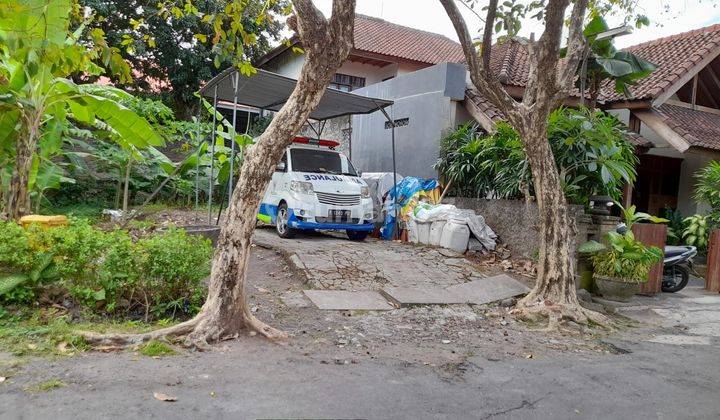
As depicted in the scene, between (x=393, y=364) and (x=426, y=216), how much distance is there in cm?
575

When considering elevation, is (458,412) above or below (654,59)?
below

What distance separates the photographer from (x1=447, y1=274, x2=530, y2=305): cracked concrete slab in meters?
7.23

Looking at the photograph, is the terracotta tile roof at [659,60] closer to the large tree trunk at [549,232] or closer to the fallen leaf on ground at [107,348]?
the large tree trunk at [549,232]

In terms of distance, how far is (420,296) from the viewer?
702 cm

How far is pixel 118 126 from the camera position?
6676mm

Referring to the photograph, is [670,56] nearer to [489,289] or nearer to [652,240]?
[652,240]

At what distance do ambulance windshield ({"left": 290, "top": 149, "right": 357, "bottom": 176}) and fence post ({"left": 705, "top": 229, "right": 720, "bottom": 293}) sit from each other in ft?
21.6

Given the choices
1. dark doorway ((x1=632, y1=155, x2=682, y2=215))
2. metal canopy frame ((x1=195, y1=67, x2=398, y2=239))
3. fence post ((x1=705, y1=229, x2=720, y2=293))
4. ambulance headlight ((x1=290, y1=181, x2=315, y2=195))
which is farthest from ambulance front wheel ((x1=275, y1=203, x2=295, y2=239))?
A: dark doorway ((x1=632, y1=155, x2=682, y2=215))

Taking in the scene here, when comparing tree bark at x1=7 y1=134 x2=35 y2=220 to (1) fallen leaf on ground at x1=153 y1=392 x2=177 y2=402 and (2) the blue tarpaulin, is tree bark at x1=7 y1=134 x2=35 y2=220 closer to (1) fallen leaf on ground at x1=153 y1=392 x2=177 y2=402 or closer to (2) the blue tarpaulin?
(1) fallen leaf on ground at x1=153 y1=392 x2=177 y2=402

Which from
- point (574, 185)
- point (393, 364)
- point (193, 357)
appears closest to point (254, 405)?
point (193, 357)

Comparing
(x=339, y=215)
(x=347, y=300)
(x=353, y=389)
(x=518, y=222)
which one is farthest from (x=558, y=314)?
(x=339, y=215)

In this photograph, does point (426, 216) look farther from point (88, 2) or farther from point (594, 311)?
point (88, 2)

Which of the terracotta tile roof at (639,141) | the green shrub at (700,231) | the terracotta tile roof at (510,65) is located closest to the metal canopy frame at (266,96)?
the terracotta tile roof at (510,65)

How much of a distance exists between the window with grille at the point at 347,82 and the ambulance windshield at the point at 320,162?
8.82 m
